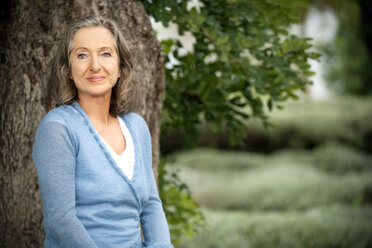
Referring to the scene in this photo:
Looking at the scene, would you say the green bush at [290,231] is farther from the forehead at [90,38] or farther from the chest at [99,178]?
the forehead at [90,38]

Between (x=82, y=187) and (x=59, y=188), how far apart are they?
3.4 inches

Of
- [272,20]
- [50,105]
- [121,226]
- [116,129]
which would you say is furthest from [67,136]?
[272,20]

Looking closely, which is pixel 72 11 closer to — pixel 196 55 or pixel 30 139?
pixel 30 139

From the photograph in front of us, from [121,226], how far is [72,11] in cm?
114

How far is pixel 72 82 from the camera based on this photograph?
5.27 feet

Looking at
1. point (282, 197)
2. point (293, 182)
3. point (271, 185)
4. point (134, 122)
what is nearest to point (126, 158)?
point (134, 122)

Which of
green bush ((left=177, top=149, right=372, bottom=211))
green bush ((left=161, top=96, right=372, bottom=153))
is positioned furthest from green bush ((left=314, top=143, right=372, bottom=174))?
green bush ((left=161, top=96, right=372, bottom=153))

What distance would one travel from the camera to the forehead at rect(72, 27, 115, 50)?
1.52 meters

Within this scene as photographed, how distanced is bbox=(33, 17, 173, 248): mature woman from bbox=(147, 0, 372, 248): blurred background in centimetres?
142

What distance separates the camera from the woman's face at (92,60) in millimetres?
1521

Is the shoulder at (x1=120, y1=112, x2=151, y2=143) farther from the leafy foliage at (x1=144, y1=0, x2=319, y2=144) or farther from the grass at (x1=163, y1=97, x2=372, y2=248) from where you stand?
the grass at (x1=163, y1=97, x2=372, y2=248)

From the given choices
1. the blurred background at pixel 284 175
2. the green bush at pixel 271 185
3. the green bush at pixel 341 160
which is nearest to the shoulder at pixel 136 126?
the blurred background at pixel 284 175

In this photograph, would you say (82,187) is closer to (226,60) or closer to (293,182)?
(226,60)

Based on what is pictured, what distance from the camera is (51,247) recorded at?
1.44 meters
